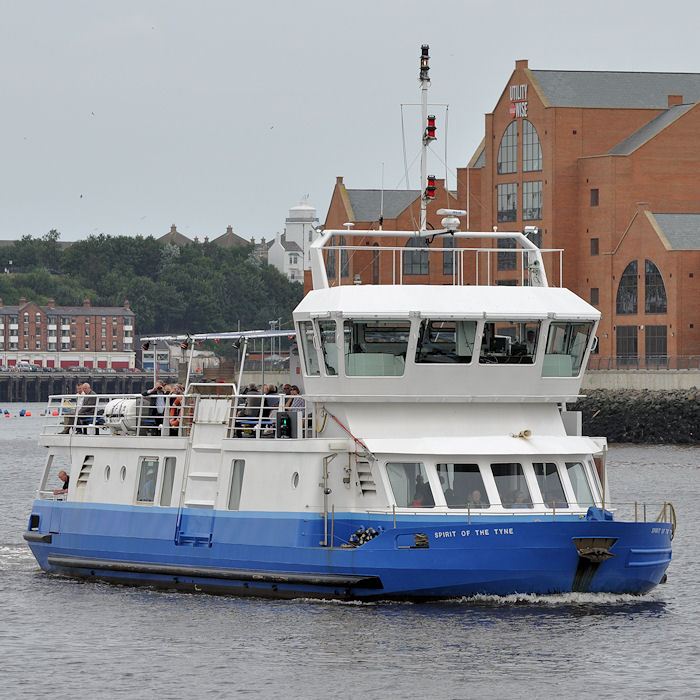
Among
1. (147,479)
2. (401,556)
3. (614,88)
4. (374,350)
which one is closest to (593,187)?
(614,88)

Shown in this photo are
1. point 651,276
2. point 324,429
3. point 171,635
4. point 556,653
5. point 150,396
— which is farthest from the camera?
point 651,276

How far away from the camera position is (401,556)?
Result: 2748 cm

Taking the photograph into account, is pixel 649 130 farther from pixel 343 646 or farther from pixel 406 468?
pixel 343 646

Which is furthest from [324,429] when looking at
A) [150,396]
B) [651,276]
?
[651,276]

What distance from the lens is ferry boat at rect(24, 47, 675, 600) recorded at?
90.8 ft

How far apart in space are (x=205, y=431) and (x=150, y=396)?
2146 mm

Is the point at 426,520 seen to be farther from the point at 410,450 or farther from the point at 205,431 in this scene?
the point at 205,431

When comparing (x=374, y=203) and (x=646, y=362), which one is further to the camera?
(x=374, y=203)

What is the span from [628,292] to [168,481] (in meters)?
86.3

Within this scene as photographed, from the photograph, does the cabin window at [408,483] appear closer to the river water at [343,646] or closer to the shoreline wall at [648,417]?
the river water at [343,646]

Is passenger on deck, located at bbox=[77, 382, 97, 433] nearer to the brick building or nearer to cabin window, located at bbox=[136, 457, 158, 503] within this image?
cabin window, located at bbox=[136, 457, 158, 503]

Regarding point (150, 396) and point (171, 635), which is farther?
point (150, 396)

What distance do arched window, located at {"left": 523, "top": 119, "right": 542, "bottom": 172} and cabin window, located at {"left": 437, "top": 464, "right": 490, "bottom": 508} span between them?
95905mm

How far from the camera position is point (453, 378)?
1148 inches
